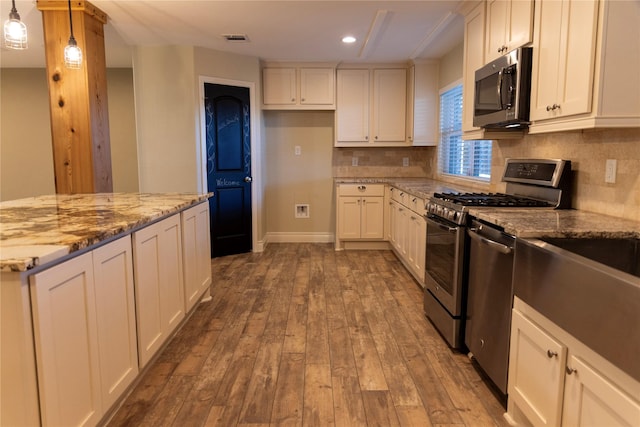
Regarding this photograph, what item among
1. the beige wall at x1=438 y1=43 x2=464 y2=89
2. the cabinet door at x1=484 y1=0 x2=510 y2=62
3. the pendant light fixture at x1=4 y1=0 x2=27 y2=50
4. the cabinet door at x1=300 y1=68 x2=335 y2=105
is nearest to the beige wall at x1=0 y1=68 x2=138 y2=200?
the cabinet door at x1=300 y1=68 x2=335 y2=105

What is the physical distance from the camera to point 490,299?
6.90 ft

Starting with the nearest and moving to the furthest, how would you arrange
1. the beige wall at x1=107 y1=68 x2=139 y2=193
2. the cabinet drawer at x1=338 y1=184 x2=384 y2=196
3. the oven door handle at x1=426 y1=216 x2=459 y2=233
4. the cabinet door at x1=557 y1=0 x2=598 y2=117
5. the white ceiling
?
the cabinet door at x1=557 y1=0 x2=598 y2=117
the oven door handle at x1=426 y1=216 x2=459 y2=233
the white ceiling
the cabinet drawer at x1=338 y1=184 x2=384 y2=196
the beige wall at x1=107 y1=68 x2=139 y2=193

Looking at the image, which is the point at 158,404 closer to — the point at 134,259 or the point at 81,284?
the point at 134,259

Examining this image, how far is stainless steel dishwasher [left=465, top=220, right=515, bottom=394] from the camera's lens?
1938mm

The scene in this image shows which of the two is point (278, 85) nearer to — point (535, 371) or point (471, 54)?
point (471, 54)

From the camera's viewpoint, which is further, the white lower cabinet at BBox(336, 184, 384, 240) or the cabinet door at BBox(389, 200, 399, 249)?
the white lower cabinet at BBox(336, 184, 384, 240)

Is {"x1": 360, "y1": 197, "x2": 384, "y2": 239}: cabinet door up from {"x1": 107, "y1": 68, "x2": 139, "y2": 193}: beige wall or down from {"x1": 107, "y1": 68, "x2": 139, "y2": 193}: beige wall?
down

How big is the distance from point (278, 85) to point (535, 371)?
455cm

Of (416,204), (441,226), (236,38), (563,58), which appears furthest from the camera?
(236,38)

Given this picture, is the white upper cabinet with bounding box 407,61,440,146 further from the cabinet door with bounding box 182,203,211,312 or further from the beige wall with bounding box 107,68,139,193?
the beige wall with bounding box 107,68,139,193

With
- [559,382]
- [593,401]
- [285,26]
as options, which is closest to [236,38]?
[285,26]

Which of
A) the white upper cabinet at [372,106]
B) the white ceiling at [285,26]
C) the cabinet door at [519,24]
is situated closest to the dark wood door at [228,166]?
the white ceiling at [285,26]

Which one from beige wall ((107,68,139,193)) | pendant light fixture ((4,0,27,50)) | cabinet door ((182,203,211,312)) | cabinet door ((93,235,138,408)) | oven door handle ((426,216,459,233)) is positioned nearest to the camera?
cabinet door ((93,235,138,408))

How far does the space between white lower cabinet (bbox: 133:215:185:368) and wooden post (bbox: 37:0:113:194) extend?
1504 millimetres
